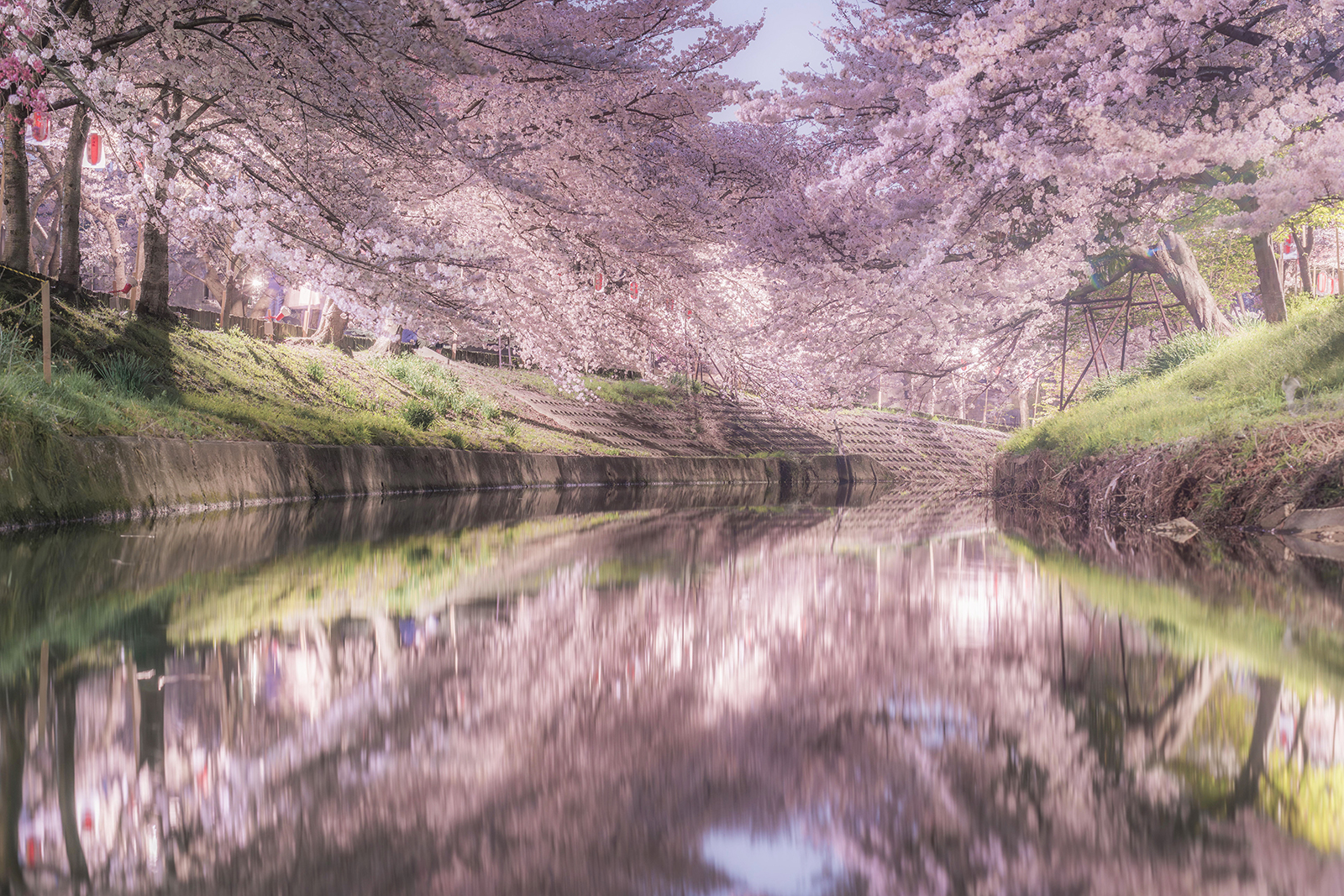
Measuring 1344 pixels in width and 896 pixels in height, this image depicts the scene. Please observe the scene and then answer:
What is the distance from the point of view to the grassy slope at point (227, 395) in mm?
9781

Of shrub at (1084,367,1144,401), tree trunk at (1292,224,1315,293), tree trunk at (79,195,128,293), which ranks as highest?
tree trunk at (79,195,128,293)

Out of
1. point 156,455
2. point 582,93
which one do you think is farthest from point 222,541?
point 582,93

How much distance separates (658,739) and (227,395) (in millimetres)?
14519

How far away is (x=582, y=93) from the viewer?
12.3 metres

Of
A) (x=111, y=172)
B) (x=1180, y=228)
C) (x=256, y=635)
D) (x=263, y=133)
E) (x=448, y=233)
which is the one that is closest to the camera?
(x=256, y=635)

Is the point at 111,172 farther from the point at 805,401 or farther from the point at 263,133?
the point at 263,133

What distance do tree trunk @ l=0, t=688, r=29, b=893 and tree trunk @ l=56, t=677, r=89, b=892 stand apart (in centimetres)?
7

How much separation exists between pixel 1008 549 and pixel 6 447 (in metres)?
7.21

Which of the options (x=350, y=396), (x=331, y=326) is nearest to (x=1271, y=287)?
(x=350, y=396)

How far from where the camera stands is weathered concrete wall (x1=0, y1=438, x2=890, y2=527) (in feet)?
28.3

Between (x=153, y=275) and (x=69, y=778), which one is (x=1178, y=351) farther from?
(x=69, y=778)

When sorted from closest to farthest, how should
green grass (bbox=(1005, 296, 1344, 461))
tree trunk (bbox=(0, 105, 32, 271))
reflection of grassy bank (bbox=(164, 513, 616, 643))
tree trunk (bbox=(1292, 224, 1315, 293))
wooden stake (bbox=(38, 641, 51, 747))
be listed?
→ wooden stake (bbox=(38, 641, 51, 747)) < reflection of grassy bank (bbox=(164, 513, 616, 643)) < green grass (bbox=(1005, 296, 1344, 461)) < tree trunk (bbox=(0, 105, 32, 271)) < tree trunk (bbox=(1292, 224, 1315, 293))

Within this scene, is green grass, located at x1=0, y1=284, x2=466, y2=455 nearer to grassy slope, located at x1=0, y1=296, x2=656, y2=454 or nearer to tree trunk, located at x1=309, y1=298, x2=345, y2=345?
grassy slope, located at x1=0, y1=296, x2=656, y2=454

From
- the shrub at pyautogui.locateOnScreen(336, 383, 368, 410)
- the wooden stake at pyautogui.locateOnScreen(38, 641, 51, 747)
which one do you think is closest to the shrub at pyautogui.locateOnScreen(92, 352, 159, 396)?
the shrub at pyautogui.locateOnScreen(336, 383, 368, 410)
